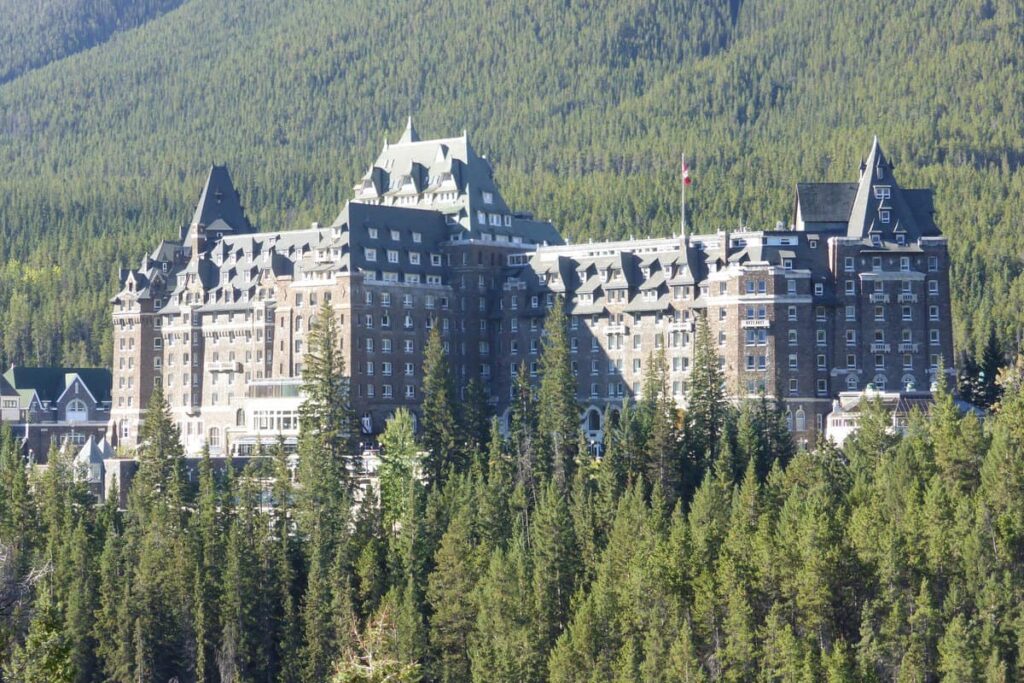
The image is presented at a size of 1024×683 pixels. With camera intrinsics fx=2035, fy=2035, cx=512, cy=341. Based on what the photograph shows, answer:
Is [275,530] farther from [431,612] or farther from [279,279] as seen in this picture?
[279,279]

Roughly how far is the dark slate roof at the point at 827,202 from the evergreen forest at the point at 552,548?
48.0ft

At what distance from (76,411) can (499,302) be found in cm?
4463

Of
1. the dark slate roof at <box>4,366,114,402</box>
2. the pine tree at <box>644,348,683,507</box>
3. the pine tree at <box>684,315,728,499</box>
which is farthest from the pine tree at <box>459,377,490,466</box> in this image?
the dark slate roof at <box>4,366,114,402</box>

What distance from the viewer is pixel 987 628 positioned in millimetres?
95188

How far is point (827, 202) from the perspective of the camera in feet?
485

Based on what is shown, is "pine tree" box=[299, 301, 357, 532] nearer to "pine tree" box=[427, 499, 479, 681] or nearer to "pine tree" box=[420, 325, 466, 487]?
"pine tree" box=[420, 325, 466, 487]

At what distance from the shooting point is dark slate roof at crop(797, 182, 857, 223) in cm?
14700

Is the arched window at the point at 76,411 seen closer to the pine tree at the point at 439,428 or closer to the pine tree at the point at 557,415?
the pine tree at the point at 439,428

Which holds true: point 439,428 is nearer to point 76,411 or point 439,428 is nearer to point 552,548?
point 552,548

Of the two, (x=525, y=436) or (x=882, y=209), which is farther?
(x=882, y=209)

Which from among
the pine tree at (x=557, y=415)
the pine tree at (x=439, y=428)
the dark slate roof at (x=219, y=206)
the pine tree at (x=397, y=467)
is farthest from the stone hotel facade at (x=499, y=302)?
the pine tree at (x=397, y=467)

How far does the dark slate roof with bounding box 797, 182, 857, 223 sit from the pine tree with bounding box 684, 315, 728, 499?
50.8 feet

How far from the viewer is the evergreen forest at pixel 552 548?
99.7 meters

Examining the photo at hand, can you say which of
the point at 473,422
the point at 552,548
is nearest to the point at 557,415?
the point at 473,422
